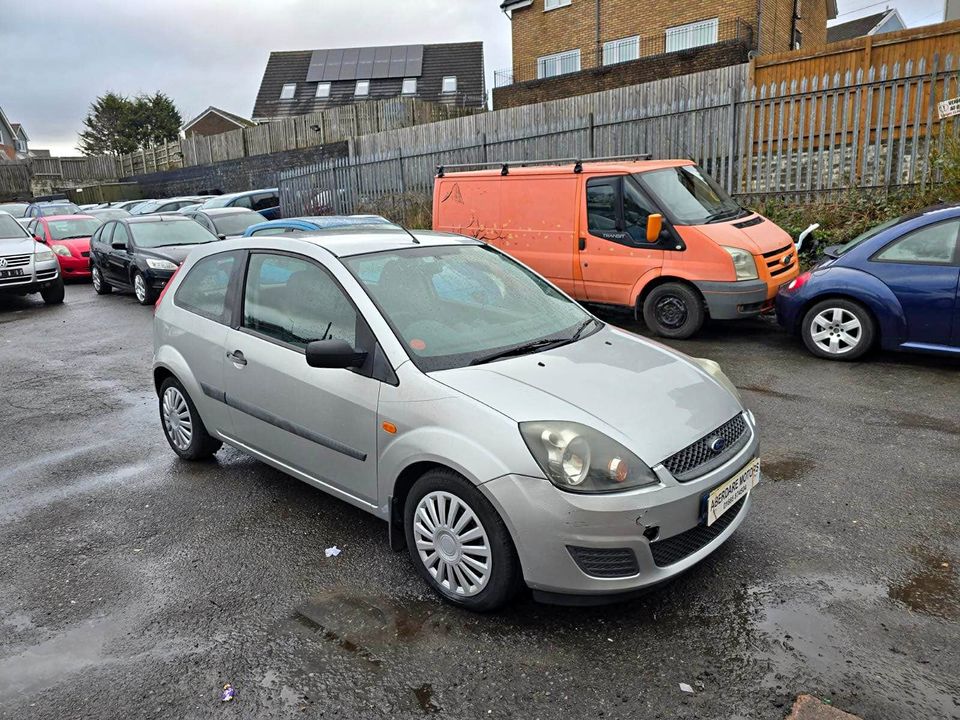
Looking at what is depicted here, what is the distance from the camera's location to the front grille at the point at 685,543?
3.03 metres

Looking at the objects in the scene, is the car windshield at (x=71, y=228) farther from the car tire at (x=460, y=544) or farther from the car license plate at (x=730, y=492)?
the car license plate at (x=730, y=492)

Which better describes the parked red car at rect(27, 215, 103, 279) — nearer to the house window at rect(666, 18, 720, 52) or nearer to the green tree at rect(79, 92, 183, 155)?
the house window at rect(666, 18, 720, 52)

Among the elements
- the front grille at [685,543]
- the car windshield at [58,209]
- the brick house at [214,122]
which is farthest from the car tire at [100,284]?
the brick house at [214,122]

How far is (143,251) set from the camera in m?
12.7

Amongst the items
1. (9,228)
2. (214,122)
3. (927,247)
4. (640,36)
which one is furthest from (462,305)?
(214,122)

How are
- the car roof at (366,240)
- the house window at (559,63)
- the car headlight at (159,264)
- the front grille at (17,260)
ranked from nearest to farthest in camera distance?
the car roof at (366,240)
the car headlight at (159,264)
the front grille at (17,260)
the house window at (559,63)

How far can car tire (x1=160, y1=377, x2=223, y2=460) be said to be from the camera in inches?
199

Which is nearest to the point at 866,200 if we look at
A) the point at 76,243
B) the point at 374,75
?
the point at 76,243

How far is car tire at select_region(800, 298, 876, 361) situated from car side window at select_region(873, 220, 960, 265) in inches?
21.5

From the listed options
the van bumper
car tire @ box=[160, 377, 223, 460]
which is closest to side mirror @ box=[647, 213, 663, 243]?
the van bumper

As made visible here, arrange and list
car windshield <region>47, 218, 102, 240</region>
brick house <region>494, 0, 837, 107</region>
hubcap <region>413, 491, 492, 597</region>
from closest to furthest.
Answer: hubcap <region>413, 491, 492, 597</region>, car windshield <region>47, 218, 102, 240</region>, brick house <region>494, 0, 837, 107</region>

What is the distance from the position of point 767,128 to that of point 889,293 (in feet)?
19.7

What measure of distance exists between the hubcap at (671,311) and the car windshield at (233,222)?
Answer: 9.46 metres

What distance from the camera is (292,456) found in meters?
4.12
